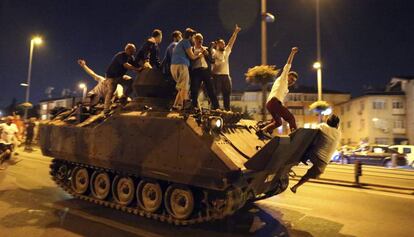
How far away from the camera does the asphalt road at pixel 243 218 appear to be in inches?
253

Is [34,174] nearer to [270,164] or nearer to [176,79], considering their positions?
[176,79]

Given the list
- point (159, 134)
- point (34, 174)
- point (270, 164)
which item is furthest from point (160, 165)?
point (34, 174)

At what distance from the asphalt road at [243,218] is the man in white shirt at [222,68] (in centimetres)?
278

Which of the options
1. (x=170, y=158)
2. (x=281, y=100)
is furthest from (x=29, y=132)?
(x=281, y=100)

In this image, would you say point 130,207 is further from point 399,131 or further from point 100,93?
point 399,131

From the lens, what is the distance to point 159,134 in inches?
268

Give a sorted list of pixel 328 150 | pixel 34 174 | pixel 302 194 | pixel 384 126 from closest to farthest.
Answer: pixel 328 150 → pixel 302 194 → pixel 34 174 → pixel 384 126

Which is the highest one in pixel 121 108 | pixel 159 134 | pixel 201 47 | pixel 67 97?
pixel 67 97

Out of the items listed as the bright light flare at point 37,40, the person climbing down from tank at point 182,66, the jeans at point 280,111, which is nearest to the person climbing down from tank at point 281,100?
the jeans at point 280,111

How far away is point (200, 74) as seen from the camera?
328 inches

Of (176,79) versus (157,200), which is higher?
(176,79)

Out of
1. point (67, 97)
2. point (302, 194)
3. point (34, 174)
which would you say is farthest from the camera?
point (67, 97)

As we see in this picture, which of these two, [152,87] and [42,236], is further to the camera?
[152,87]

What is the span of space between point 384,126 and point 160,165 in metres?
46.0
